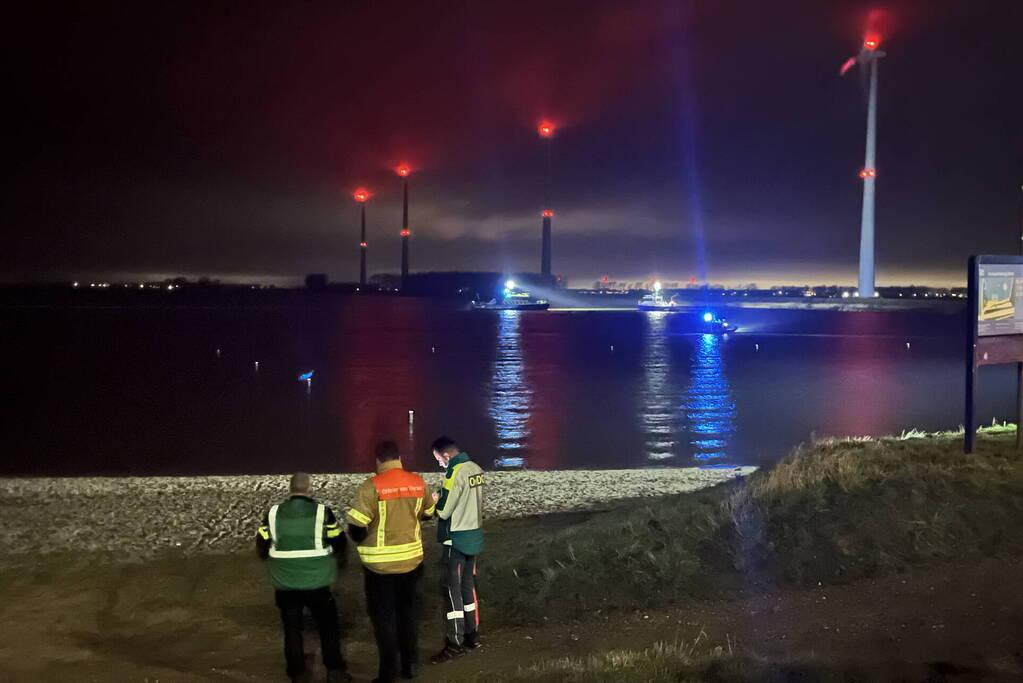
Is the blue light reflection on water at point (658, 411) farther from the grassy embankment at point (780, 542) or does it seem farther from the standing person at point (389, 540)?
the standing person at point (389, 540)

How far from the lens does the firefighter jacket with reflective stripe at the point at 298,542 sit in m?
6.15

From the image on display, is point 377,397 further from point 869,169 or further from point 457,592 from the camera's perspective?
point 869,169

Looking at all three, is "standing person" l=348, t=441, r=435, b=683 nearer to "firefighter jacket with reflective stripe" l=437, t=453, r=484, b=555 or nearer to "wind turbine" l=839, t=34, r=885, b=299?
"firefighter jacket with reflective stripe" l=437, t=453, r=484, b=555

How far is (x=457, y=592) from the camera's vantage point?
284 inches

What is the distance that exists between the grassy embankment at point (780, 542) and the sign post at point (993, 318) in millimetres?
1701

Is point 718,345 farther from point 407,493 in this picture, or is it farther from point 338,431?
point 407,493

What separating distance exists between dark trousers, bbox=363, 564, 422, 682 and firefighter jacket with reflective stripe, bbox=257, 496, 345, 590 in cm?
43

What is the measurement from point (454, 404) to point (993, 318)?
2325 centimetres

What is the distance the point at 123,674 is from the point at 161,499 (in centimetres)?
868

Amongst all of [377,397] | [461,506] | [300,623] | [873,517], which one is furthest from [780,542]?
[377,397]

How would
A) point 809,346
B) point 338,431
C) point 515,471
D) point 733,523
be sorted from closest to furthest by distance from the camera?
point 733,523, point 515,471, point 338,431, point 809,346

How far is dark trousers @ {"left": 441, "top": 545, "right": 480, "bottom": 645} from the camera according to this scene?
283 inches

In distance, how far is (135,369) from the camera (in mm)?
50406

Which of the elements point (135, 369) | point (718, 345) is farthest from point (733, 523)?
point (718, 345)
